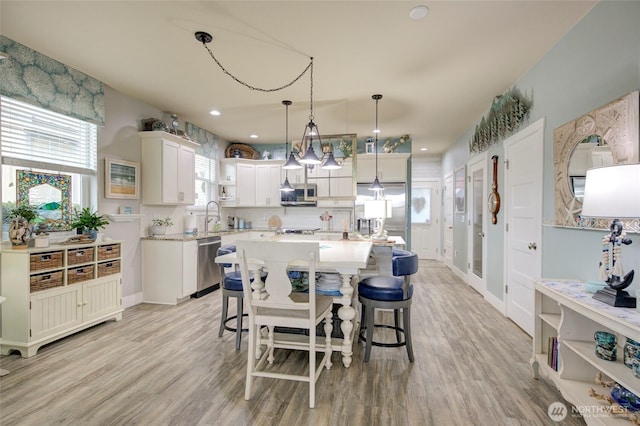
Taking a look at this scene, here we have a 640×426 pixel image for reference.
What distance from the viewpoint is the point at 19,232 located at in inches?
106

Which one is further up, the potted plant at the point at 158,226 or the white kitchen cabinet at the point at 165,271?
the potted plant at the point at 158,226

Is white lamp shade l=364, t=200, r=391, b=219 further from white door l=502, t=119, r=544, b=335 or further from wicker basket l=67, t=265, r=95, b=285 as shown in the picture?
wicker basket l=67, t=265, r=95, b=285

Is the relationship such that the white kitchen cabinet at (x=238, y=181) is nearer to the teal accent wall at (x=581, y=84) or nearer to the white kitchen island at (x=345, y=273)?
the white kitchen island at (x=345, y=273)

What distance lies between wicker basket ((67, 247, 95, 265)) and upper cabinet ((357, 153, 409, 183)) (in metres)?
4.43

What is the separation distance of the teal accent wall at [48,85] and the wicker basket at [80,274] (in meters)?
1.61

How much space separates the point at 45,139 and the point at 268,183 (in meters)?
3.70

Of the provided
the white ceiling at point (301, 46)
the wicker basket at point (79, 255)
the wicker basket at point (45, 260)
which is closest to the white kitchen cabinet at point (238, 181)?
the white ceiling at point (301, 46)

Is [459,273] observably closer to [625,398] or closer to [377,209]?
[377,209]

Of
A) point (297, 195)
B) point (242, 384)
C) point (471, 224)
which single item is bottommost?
point (242, 384)

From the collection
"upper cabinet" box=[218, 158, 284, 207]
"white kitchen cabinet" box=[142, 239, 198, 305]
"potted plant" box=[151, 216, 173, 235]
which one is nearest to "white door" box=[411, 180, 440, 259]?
"upper cabinet" box=[218, 158, 284, 207]

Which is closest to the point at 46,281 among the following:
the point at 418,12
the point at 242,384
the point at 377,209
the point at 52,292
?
the point at 52,292

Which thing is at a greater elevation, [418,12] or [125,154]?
[418,12]

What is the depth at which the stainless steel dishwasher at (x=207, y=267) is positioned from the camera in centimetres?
459

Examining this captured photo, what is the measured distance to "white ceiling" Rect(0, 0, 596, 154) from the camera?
2297 millimetres
